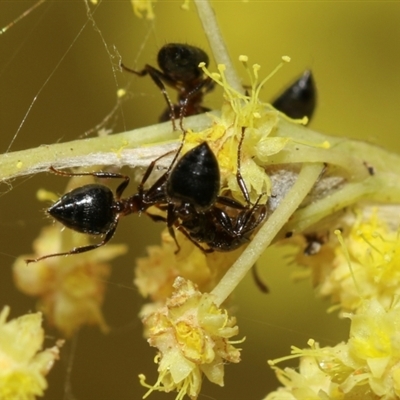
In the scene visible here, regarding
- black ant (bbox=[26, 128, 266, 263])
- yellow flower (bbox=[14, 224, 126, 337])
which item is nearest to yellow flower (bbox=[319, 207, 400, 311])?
black ant (bbox=[26, 128, 266, 263])

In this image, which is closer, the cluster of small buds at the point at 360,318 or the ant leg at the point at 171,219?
the cluster of small buds at the point at 360,318

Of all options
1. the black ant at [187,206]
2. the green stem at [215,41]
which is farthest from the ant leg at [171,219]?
the green stem at [215,41]

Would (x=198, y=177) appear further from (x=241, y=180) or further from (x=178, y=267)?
(x=178, y=267)

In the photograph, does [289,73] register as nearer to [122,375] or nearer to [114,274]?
[114,274]

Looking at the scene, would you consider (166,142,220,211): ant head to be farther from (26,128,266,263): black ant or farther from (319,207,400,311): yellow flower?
(319,207,400,311): yellow flower

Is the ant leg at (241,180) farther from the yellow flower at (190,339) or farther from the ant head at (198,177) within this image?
the yellow flower at (190,339)

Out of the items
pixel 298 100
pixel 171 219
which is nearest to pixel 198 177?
pixel 171 219

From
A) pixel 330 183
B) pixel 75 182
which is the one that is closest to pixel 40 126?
pixel 75 182
